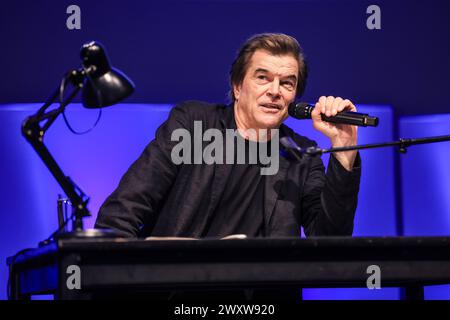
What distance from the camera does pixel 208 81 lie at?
3.16 metres

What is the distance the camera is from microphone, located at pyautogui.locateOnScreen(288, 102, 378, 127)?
2119 mm

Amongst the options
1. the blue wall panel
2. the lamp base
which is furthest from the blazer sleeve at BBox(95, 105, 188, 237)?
the blue wall panel

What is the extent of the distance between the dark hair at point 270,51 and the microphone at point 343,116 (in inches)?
18.4

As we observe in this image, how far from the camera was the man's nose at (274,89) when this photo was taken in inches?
106

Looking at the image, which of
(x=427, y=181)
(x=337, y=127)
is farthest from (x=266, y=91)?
(x=427, y=181)

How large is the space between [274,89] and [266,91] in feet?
0.11

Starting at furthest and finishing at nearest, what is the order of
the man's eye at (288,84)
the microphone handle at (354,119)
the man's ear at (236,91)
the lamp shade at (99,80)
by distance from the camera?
the man's ear at (236,91)
the man's eye at (288,84)
the microphone handle at (354,119)
the lamp shade at (99,80)

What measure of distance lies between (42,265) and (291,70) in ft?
3.99

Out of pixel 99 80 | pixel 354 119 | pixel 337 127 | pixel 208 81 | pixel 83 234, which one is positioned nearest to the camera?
pixel 83 234

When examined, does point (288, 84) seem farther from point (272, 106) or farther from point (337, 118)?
point (337, 118)

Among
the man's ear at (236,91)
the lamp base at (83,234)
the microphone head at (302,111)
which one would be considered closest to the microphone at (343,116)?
the microphone head at (302,111)

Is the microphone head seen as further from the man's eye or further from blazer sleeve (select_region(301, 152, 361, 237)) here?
the man's eye

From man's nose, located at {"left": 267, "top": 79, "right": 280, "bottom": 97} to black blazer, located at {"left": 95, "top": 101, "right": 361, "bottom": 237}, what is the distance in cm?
18

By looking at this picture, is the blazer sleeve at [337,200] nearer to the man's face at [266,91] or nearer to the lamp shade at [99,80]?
the man's face at [266,91]
